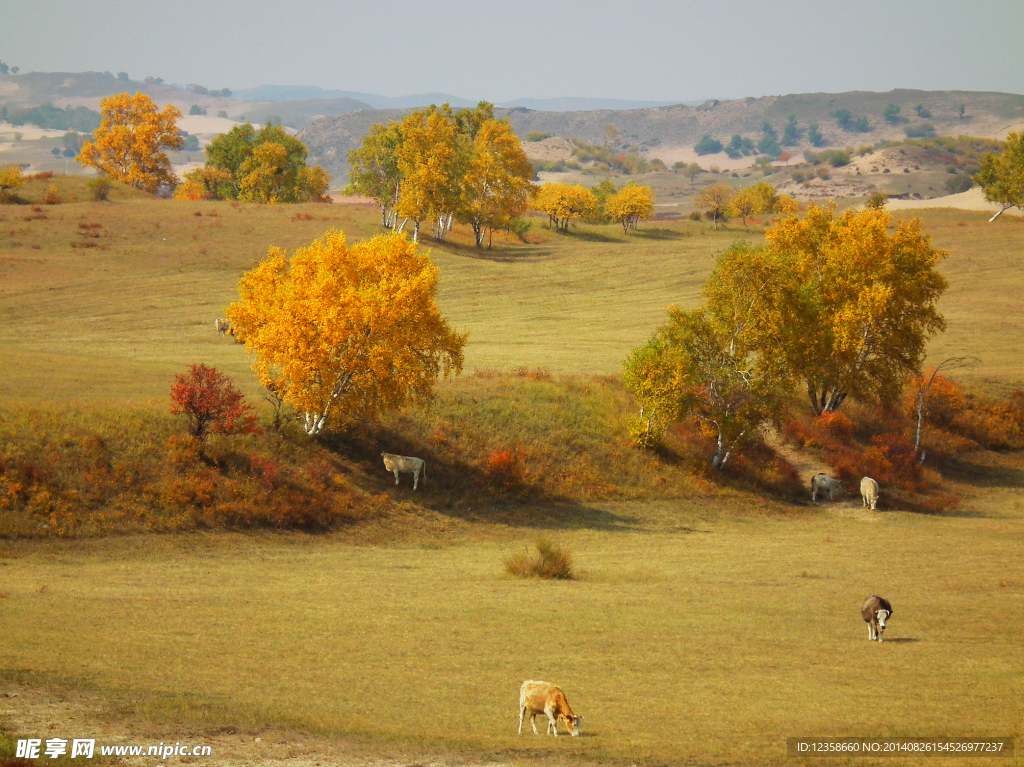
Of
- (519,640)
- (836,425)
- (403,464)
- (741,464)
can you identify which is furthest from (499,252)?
(519,640)

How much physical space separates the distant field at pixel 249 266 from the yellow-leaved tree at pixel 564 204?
6.21 metres

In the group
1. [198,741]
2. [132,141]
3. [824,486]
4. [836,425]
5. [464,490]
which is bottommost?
[824,486]

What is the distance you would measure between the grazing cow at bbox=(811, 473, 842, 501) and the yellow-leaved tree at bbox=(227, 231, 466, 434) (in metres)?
22.3

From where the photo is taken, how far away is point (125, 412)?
135ft

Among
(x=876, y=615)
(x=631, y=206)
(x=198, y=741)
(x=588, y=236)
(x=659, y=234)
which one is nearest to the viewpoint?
(x=198, y=741)

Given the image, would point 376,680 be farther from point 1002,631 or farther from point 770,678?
point 1002,631

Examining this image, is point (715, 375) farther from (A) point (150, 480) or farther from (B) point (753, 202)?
(B) point (753, 202)

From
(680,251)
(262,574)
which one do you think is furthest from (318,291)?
(680,251)

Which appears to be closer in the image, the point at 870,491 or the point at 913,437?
the point at 870,491

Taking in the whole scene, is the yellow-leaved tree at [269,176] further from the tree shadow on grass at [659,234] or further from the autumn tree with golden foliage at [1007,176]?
the autumn tree with golden foliage at [1007,176]

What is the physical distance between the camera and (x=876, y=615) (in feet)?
85.2

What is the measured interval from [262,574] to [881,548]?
89.7 ft

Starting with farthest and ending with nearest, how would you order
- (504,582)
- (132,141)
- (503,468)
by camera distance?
(132,141) → (503,468) → (504,582)

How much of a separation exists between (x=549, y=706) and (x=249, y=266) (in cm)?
7983
